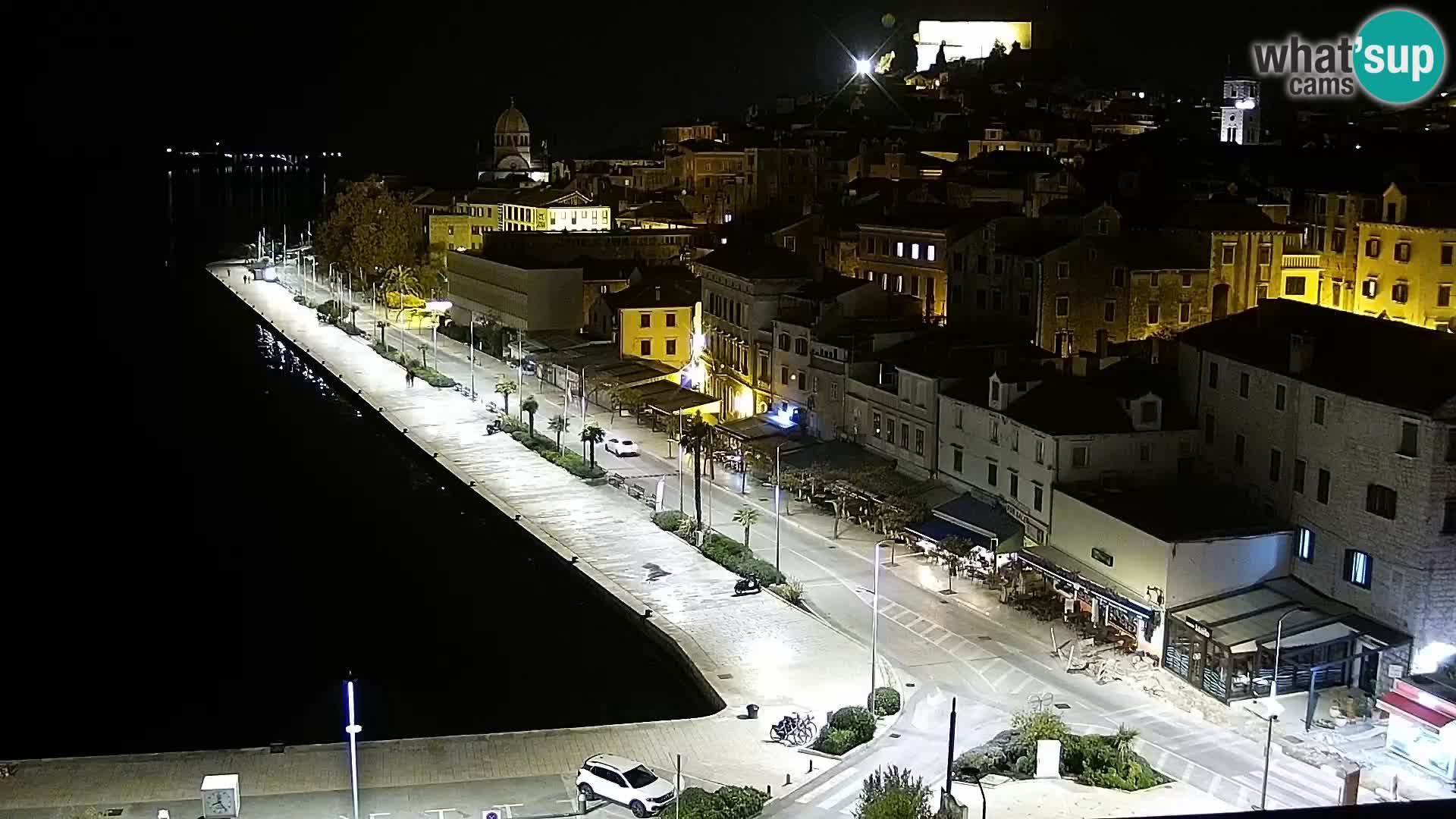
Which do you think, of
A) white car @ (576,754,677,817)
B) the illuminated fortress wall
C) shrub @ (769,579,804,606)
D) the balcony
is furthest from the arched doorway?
the illuminated fortress wall

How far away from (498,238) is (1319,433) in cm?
5186

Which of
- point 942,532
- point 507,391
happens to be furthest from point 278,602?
point 507,391

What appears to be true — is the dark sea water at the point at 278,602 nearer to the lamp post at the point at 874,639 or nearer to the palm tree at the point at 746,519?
the lamp post at the point at 874,639

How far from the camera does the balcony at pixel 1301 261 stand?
4566 cm

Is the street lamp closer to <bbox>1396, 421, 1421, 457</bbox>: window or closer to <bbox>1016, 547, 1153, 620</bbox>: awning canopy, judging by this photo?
<bbox>1016, 547, 1153, 620</bbox>: awning canopy

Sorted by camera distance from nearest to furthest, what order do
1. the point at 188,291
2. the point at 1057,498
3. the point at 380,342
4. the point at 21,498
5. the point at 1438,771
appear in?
the point at 1438,771 → the point at 1057,498 → the point at 21,498 → the point at 380,342 → the point at 188,291

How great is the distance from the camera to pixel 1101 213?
151 feet

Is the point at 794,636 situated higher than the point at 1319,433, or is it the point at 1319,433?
the point at 1319,433

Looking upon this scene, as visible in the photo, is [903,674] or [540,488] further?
[540,488]

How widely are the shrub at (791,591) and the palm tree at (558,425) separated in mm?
16200

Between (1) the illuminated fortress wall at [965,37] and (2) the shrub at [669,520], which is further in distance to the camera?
(1) the illuminated fortress wall at [965,37]

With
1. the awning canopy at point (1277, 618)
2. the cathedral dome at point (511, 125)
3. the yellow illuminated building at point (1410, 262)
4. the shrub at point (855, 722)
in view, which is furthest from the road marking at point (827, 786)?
the cathedral dome at point (511, 125)

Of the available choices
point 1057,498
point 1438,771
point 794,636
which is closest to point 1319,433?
point 1057,498

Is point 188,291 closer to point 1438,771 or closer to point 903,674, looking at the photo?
point 903,674
